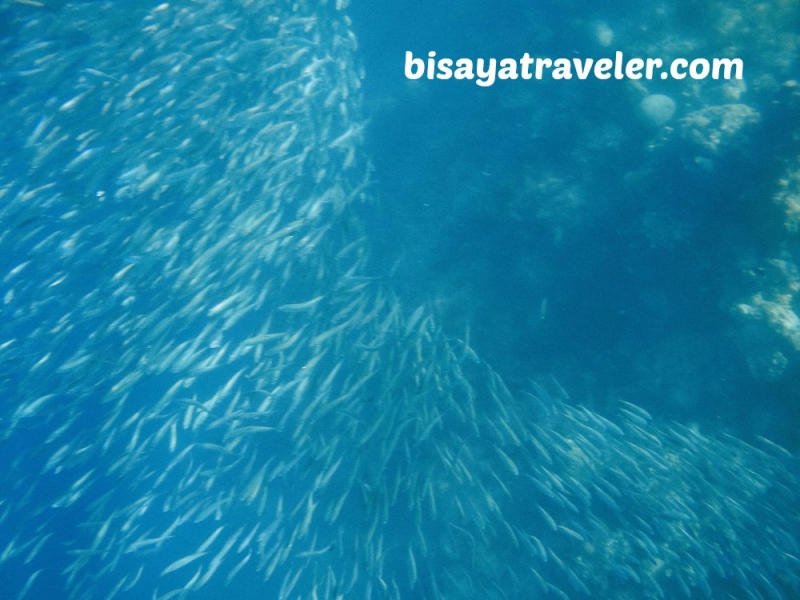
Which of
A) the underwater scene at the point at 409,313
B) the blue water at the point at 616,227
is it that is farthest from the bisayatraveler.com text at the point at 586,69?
the blue water at the point at 616,227

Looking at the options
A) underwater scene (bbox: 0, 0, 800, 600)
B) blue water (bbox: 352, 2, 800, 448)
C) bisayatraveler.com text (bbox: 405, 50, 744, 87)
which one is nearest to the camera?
underwater scene (bbox: 0, 0, 800, 600)

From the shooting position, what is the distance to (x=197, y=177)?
25.5 feet

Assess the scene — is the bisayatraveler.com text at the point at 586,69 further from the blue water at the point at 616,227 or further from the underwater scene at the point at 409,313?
the blue water at the point at 616,227

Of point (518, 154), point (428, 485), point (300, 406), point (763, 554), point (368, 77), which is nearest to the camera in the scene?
point (763, 554)

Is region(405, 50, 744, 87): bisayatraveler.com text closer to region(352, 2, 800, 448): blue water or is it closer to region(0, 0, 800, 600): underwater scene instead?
region(0, 0, 800, 600): underwater scene

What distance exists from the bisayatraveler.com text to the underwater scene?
8 centimetres

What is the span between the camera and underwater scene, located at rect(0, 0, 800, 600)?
639 cm

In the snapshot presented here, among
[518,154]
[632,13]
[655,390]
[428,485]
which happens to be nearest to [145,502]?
[428,485]

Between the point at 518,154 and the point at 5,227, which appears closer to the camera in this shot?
the point at 5,227

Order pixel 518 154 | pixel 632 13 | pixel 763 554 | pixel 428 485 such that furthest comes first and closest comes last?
1. pixel 632 13
2. pixel 518 154
3. pixel 428 485
4. pixel 763 554

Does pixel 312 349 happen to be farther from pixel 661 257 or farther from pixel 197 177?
pixel 661 257

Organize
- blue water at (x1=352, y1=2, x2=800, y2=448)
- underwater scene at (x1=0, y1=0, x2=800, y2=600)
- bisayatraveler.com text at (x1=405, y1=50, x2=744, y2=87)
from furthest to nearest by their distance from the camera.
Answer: bisayatraveler.com text at (x1=405, y1=50, x2=744, y2=87) → blue water at (x1=352, y1=2, x2=800, y2=448) → underwater scene at (x1=0, y1=0, x2=800, y2=600)

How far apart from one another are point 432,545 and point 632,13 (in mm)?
10377

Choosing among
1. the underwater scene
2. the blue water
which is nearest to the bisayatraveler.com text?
the underwater scene
